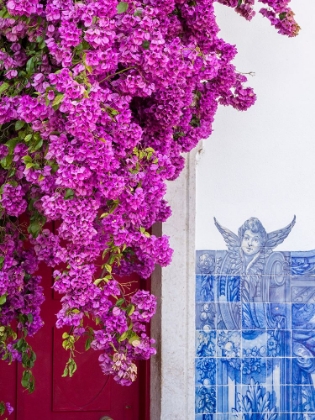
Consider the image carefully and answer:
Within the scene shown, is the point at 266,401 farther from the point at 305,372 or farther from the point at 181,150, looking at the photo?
the point at 181,150

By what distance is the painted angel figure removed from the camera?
4406 mm

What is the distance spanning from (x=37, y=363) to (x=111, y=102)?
1.93 m

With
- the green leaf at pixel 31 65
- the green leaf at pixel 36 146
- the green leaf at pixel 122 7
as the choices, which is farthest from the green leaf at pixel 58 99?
the green leaf at pixel 122 7

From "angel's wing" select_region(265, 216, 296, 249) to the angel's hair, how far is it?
0.03 metres

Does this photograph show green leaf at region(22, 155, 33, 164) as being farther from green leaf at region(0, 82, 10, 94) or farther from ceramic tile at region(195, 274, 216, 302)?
ceramic tile at region(195, 274, 216, 302)

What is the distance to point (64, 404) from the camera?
452 centimetres

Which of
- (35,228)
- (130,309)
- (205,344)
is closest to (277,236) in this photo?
(205,344)

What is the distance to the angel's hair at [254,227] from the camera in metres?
4.45

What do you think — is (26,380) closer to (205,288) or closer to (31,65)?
(205,288)

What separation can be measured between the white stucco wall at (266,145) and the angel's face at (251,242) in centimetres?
8

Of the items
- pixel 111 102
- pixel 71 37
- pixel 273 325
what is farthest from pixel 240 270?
pixel 71 37

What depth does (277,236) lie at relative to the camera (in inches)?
176

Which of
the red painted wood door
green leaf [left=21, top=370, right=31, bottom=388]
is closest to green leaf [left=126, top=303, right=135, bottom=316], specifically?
green leaf [left=21, top=370, right=31, bottom=388]

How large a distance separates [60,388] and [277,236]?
1.51 m
